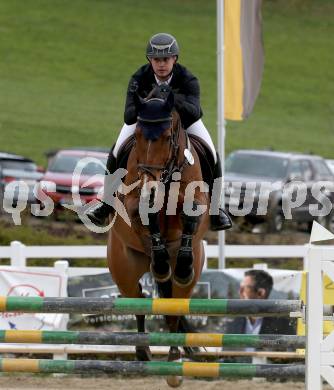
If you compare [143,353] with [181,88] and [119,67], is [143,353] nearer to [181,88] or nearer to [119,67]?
[181,88]

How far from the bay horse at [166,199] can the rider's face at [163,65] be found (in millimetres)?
270

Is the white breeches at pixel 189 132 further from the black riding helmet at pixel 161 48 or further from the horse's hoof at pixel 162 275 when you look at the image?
the horse's hoof at pixel 162 275

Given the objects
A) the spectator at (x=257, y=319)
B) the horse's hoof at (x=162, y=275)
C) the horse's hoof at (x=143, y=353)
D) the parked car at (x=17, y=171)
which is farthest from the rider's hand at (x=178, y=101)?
the parked car at (x=17, y=171)

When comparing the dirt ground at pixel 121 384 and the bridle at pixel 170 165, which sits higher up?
the bridle at pixel 170 165

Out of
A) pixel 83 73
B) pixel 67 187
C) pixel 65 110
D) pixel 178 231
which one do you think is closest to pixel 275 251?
pixel 178 231

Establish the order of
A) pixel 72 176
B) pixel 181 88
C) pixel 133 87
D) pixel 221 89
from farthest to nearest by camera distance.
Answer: pixel 72 176, pixel 221 89, pixel 181 88, pixel 133 87

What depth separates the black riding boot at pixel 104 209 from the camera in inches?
295

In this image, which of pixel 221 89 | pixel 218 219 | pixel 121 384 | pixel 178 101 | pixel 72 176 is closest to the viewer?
pixel 178 101

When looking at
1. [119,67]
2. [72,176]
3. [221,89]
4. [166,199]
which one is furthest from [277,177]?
[119,67]

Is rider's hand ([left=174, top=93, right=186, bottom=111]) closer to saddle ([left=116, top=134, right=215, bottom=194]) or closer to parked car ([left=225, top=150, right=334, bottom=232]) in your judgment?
saddle ([left=116, top=134, right=215, bottom=194])

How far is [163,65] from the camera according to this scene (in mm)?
6793

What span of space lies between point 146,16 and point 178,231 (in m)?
38.9

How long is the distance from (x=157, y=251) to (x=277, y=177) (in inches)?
523

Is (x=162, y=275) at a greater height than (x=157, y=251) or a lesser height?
lesser
